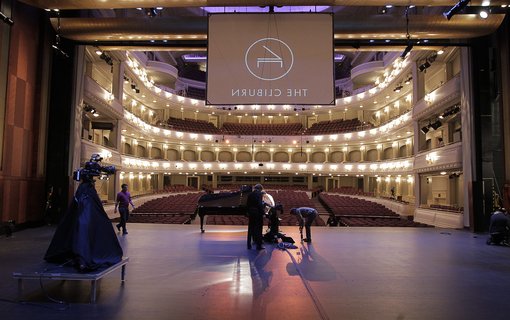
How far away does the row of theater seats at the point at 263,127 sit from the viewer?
114 feet

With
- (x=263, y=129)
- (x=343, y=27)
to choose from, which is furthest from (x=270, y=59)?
(x=263, y=129)

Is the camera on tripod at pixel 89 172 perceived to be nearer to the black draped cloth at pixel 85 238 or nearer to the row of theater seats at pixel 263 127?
the black draped cloth at pixel 85 238

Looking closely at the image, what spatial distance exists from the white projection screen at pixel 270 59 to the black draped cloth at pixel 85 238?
475 cm

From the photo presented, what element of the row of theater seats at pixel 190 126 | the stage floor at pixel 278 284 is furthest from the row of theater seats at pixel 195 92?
the stage floor at pixel 278 284

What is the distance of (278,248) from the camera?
24.6ft

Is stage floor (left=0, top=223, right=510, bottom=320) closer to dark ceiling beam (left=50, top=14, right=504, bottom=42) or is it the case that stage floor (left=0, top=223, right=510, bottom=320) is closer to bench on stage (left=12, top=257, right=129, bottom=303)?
bench on stage (left=12, top=257, right=129, bottom=303)

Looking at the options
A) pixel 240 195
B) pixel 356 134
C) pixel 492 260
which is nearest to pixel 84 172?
pixel 240 195

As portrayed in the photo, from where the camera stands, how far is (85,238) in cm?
411

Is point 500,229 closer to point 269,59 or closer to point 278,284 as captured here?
point 278,284

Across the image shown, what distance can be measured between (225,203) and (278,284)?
Answer: 17.6ft

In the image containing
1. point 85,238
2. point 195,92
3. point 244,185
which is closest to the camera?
point 85,238

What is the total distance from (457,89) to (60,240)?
49.3 feet

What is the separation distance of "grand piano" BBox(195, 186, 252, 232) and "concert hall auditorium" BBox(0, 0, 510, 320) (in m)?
0.04

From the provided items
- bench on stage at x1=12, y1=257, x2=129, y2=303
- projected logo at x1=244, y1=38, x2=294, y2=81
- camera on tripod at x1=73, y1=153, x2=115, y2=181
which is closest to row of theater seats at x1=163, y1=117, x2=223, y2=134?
projected logo at x1=244, y1=38, x2=294, y2=81
